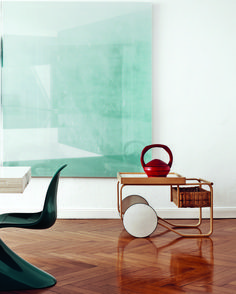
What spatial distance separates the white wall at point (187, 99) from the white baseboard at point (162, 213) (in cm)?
1

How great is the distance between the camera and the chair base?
102 inches

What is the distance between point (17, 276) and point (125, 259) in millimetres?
918

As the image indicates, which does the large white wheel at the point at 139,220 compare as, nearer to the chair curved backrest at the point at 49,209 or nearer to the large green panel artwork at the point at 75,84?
the large green panel artwork at the point at 75,84

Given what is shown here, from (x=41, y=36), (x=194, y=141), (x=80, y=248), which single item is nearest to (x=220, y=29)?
(x=194, y=141)

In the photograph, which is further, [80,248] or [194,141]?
[194,141]

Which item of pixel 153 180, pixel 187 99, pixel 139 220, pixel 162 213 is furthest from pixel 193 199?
pixel 187 99

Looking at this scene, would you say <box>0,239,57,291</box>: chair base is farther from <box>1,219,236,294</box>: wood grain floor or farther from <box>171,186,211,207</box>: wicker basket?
<box>171,186,211,207</box>: wicker basket

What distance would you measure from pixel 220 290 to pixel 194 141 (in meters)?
2.73

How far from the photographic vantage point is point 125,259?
3279 millimetres

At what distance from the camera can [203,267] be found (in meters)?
3.06

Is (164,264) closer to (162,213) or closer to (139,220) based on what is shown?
(139,220)

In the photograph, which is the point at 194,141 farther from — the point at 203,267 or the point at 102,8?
the point at 203,267

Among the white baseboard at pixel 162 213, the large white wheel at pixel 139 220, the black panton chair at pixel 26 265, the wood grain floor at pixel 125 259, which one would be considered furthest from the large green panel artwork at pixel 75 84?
the black panton chair at pixel 26 265

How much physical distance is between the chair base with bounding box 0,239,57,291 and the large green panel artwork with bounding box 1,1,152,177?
7.91 ft
